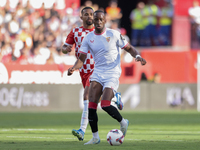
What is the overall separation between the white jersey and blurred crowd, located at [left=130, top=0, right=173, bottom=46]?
17.8m

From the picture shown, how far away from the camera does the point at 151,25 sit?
25.8 meters

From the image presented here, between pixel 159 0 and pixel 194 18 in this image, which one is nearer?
pixel 194 18

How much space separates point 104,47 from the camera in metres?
7.52

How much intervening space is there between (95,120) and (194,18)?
62.3 ft

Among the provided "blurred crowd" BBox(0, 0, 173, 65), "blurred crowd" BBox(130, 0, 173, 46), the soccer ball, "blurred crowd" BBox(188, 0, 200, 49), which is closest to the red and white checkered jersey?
the soccer ball

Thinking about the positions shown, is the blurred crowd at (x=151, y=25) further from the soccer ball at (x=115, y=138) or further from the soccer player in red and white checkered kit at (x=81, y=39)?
the soccer ball at (x=115, y=138)

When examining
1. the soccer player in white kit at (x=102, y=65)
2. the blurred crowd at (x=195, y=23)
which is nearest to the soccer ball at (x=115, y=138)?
the soccer player in white kit at (x=102, y=65)

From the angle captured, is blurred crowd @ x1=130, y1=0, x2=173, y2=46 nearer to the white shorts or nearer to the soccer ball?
the white shorts

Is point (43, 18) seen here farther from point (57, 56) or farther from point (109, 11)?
point (109, 11)

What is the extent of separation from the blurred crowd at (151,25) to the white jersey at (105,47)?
58.5 feet

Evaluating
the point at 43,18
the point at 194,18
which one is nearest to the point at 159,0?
the point at 194,18

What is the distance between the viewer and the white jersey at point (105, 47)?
24.7 ft

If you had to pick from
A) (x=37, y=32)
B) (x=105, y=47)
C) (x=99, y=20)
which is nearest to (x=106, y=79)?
(x=105, y=47)

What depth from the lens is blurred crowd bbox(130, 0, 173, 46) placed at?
83.3 feet
